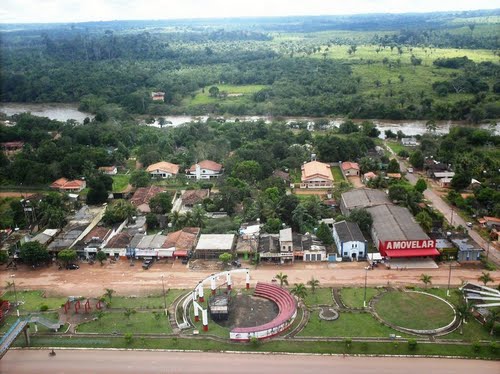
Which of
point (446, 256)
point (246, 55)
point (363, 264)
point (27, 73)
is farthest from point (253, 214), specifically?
point (246, 55)

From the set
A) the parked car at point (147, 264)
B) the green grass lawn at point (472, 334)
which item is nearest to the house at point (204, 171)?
the parked car at point (147, 264)

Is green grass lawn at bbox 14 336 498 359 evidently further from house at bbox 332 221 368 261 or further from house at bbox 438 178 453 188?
house at bbox 438 178 453 188

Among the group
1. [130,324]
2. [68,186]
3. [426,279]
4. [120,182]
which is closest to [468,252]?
[426,279]

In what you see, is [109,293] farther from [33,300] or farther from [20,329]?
[20,329]

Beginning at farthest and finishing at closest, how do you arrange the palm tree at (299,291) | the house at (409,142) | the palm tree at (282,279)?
1. the house at (409,142)
2. the palm tree at (282,279)
3. the palm tree at (299,291)

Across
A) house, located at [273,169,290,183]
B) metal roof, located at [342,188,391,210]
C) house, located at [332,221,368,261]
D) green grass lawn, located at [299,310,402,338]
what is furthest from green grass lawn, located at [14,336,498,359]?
house, located at [273,169,290,183]

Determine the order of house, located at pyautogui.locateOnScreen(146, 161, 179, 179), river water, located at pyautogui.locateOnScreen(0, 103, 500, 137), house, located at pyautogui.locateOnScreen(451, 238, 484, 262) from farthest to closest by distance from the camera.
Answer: river water, located at pyautogui.locateOnScreen(0, 103, 500, 137) < house, located at pyautogui.locateOnScreen(146, 161, 179, 179) < house, located at pyautogui.locateOnScreen(451, 238, 484, 262)

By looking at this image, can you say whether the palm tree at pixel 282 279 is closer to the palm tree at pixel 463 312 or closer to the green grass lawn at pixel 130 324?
the green grass lawn at pixel 130 324
